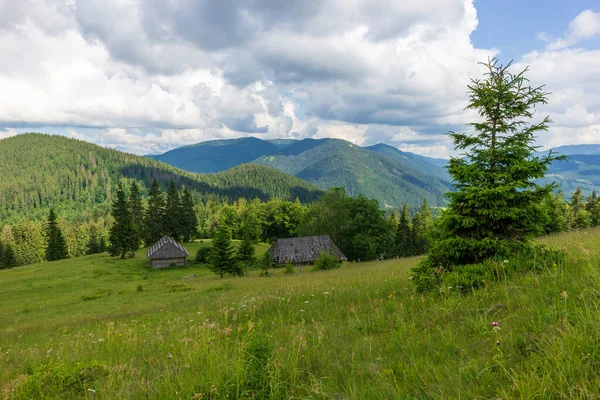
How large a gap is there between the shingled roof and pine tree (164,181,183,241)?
1520cm

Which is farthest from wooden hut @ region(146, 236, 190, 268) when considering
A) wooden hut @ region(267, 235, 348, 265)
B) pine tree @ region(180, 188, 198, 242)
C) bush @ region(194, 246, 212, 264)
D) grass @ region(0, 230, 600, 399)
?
grass @ region(0, 230, 600, 399)

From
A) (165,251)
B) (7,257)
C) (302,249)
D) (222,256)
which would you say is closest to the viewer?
(222,256)

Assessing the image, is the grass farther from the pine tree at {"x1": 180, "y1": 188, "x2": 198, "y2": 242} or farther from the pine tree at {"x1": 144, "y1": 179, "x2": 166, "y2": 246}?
the pine tree at {"x1": 180, "y1": 188, "x2": 198, "y2": 242}

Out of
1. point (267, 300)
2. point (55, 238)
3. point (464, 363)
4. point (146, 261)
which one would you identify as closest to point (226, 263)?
point (146, 261)

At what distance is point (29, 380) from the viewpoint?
390cm

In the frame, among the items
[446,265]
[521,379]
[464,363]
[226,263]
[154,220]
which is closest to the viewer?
[521,379]

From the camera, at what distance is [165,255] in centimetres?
5756

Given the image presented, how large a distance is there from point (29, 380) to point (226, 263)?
39.5 metres

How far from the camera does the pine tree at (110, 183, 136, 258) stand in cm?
6019

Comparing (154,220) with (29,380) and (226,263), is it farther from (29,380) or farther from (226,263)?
(29,380)

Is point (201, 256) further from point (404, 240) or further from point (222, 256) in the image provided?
point (404, 240)

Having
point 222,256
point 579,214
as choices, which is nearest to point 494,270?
point 222,256

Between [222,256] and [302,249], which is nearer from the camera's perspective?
[222,256]

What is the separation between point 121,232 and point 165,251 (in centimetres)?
1087
